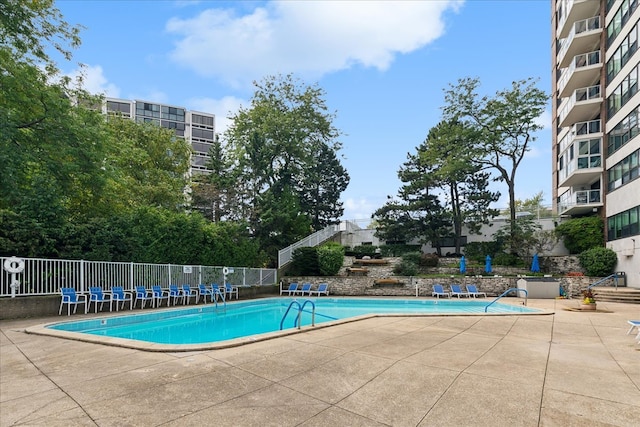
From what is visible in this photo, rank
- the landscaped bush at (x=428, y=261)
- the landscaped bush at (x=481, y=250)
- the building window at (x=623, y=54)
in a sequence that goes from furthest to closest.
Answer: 1. the landscaped bush at (x=481, y=250)
2. the landscaped bush at (x=428, y=261)
3. the building window at (x=623, y=54)

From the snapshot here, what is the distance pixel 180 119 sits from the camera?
7594cm

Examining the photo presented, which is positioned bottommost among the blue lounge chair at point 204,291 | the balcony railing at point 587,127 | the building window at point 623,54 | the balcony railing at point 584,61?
the blue lounge chair at point 204,291

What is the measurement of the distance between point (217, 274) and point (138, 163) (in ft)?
42.5

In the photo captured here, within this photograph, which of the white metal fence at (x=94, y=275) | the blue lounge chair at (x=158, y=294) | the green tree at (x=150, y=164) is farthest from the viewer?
the green tree at (x=150, y=164)

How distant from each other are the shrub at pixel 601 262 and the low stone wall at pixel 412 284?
6.71 feet

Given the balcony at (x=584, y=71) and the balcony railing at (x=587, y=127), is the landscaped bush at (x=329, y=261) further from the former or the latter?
the balcony at (x=584, y=71)

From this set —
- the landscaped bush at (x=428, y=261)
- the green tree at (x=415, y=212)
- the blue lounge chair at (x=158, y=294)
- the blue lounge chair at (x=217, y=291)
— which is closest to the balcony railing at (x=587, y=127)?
the green tree at (x=415, y=212)

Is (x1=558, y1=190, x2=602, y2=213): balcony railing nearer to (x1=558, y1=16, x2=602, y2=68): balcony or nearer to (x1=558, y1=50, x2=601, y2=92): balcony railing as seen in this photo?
(x1=558, y1=50, x2=601, y2=92): balcony railing

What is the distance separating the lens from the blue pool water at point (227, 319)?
10.4 meters

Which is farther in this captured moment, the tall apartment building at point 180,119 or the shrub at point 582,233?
the tall apartment building at point 180,119

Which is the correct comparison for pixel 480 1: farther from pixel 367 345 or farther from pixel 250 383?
pixel 250 383

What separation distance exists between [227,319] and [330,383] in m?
9.95

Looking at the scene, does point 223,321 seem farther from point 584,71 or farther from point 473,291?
point 584,71

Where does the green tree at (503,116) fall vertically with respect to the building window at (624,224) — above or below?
above
